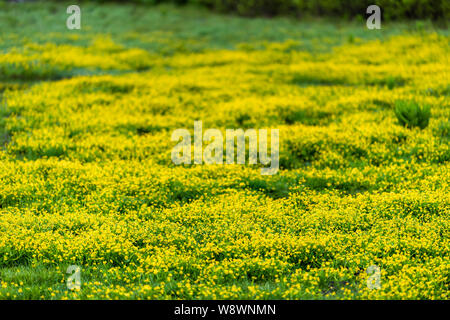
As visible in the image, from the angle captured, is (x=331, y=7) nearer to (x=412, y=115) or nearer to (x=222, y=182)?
(x=412, y=115)

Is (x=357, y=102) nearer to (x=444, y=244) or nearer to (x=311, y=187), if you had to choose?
(x=311, y=187)

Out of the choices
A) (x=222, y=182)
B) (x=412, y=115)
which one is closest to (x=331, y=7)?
(x=412, y=115)

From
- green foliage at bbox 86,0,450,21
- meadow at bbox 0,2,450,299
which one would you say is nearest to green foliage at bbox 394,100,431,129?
meadow at bbox 0,2,450,299

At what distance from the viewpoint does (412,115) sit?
12602 mm

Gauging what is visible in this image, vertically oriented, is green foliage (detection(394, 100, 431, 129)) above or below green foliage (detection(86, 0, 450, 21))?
below

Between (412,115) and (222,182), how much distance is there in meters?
6.16

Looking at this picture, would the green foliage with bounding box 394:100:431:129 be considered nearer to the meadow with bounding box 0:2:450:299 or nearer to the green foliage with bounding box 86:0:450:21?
the meadow with bounding box 0:2:450:299

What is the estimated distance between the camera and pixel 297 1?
34.9 m

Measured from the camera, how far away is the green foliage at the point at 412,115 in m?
12.5

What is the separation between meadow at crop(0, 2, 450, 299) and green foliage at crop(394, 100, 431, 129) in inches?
8.1

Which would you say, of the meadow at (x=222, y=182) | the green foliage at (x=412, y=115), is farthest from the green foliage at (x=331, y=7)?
the green foliage at (x=412, y=115)

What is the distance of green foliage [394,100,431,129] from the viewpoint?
12523 millimetres

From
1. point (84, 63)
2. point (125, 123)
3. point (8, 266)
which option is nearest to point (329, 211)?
point (8, 266)

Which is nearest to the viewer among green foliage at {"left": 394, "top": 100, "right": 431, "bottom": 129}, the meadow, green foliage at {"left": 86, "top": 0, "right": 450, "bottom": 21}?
the meadow
